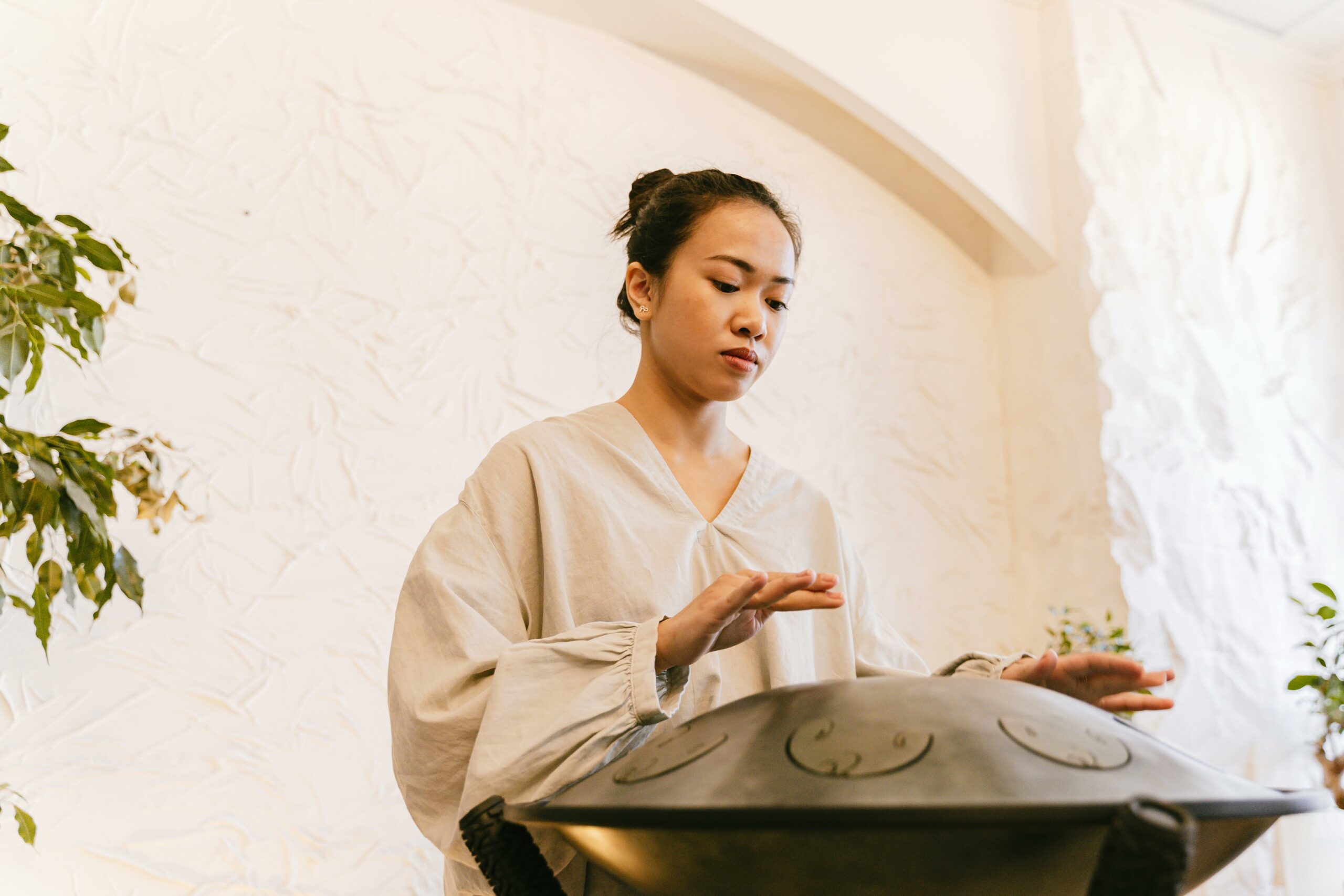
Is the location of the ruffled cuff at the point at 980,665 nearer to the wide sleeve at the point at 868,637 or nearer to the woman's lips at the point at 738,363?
the wide sleeve at the point at 868,637

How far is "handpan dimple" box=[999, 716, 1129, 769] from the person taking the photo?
58cm

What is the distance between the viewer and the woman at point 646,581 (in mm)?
762

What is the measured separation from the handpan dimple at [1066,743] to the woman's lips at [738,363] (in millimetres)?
538

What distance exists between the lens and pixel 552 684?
787mm

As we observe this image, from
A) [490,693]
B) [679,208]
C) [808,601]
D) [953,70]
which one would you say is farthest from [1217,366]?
[490,693]

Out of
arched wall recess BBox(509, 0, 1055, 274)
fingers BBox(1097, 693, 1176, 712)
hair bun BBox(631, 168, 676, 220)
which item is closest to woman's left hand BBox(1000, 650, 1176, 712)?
fingers BBox(1097, 693, 1176, 712)

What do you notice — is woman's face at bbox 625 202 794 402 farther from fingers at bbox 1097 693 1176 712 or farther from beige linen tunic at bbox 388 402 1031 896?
fingers at bbox 1097 693 1176 712

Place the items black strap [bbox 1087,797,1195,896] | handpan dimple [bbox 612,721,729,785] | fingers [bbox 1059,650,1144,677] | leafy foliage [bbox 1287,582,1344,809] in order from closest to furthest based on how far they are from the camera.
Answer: black strap [bbox 1087,797,1195,896], handpan dimple [bbox 612,721,729,785], fingers [bbox 1059,650,1144,677], leafy foliage [bbox 1287,582,1344,809]

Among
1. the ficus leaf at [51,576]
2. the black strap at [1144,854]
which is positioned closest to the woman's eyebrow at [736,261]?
the black strap at [1144,854]

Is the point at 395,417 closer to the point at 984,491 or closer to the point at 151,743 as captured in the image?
the point at 151,743

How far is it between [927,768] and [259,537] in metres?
1.59

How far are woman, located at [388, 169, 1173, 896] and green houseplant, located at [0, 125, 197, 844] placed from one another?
1.87 ft

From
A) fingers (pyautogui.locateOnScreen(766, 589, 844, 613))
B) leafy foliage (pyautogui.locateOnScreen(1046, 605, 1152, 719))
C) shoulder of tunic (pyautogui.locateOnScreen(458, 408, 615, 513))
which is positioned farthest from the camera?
leafy foliage (pyautogui.locateOnScreen(1046, 605, 1152, 719))

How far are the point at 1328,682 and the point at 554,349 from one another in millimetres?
1948
